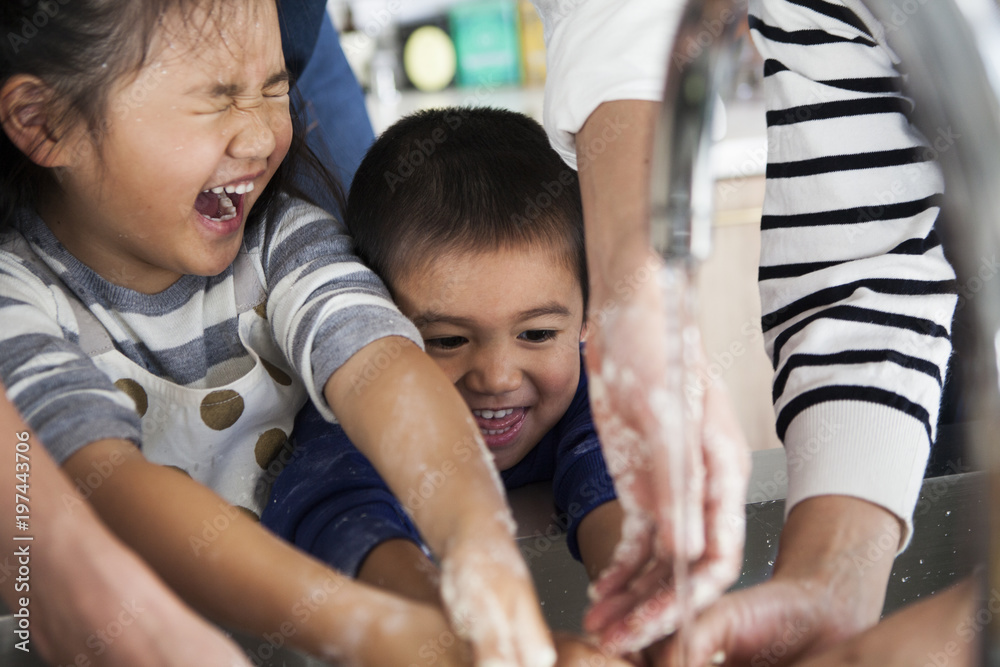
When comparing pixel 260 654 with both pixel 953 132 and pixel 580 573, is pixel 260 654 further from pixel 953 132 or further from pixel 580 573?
pixel 953 132

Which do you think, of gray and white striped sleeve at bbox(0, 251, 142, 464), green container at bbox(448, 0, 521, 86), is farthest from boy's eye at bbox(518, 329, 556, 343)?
green container at bbox(448, 0, 521, 86)

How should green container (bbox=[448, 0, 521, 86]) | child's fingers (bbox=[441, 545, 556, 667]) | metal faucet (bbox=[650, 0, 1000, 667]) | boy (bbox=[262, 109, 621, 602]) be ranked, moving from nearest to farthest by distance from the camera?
metal faucet (bbox=[650, 0, 1000, 667]) → child's fingers (bbox=[441, 545, 556, 667]) → boy (bbox=[262, 109, 621, 602]) → green container (bbox=[448, 0, 521, 86])

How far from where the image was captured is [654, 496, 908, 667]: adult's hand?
562mm

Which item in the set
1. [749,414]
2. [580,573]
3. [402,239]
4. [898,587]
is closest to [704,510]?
[580,573]

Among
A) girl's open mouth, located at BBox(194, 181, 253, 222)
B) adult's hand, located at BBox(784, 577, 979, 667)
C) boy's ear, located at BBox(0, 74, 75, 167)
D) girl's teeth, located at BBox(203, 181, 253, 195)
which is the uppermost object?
boy's ear, located at BBox(0, 74, 75, 167)

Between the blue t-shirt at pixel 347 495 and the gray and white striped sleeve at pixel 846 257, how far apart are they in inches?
7.3

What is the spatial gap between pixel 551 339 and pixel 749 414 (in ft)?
5.37

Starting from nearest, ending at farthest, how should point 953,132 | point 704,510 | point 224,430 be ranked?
point 953,132 → point 704,510 → point 224,430

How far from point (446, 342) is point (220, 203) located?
Result: 26cm

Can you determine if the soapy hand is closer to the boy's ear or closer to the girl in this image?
the girl

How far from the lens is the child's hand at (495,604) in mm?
514

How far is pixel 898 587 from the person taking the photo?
75 centimetres

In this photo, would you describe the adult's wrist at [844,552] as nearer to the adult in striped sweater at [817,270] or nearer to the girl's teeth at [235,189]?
the adult in striped sweater at [817,270]

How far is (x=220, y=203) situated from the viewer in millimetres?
818
